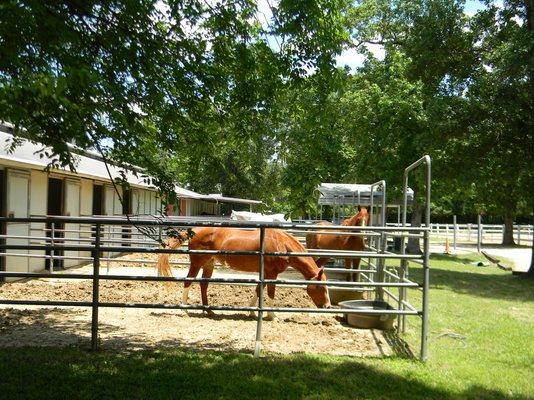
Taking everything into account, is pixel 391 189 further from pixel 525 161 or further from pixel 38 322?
pixel 38 322

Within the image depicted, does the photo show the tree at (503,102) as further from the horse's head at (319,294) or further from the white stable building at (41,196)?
the horse's head at (319,294)

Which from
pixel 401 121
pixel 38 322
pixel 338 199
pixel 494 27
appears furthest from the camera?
pixel 401 121

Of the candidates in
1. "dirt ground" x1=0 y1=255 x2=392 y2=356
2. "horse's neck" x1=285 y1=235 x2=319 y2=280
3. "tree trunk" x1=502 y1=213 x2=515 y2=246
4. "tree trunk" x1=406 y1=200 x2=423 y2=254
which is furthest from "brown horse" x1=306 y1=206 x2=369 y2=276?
"tree trunk" x1=502 y1=213 x2=515 y2=246

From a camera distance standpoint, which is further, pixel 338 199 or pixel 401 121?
pixel 401 121

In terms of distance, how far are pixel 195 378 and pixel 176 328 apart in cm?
236

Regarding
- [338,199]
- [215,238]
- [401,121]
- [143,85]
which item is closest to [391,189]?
[401,121]

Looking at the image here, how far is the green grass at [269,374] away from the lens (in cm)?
476

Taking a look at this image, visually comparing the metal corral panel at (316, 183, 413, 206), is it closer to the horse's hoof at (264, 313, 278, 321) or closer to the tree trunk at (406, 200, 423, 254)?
the tree trunk at (406, 200, 423, 254)

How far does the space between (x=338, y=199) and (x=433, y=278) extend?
15.1 ft

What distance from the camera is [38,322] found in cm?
752

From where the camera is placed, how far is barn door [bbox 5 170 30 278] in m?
11.5

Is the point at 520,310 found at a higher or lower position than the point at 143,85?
lower

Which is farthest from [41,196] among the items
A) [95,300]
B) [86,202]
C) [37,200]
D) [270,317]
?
[95,300]

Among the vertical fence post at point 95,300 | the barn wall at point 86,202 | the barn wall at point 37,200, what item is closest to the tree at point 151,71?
the vertical fence post at point 95,300
